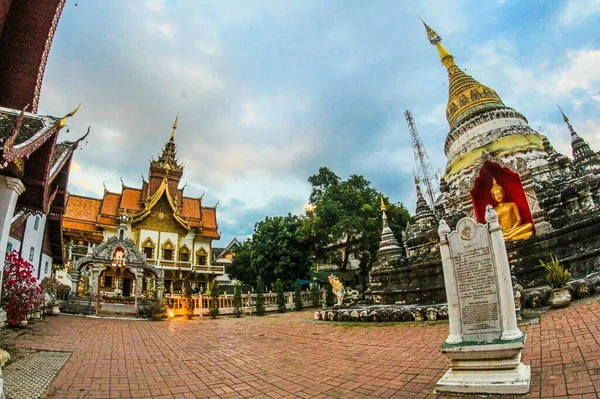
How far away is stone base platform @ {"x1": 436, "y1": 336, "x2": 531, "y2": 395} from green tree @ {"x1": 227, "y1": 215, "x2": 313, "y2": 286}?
21.6m

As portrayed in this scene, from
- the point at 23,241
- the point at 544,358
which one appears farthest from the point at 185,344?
the point at 23,241

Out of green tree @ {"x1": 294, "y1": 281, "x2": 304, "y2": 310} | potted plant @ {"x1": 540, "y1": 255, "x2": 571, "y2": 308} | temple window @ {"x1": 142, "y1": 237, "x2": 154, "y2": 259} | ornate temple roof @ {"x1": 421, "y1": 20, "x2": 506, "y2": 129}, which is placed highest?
ornate temple roof @ {"x1": 421, "y1": 20, "x2": 506, "y2": 129}

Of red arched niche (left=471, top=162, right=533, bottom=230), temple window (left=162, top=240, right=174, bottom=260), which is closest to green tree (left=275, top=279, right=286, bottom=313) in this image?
red arched niche (left=471, top=162, right=533, bottom=230)

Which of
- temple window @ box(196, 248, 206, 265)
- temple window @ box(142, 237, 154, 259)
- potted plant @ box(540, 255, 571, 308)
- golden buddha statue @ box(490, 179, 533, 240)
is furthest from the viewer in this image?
temple window @ box(196, 248, 206, 265)

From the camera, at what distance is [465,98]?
22266 millimetres

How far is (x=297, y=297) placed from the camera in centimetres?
2039

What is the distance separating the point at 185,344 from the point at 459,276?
640 centimetres

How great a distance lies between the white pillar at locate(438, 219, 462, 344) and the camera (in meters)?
3.76

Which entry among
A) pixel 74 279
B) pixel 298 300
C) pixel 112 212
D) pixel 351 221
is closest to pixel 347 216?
pixel 351 221

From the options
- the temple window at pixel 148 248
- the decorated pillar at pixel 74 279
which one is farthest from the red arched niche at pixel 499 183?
the temple window at pixel 148 248

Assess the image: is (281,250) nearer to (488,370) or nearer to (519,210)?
(519,210)

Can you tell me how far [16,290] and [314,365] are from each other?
8.22m

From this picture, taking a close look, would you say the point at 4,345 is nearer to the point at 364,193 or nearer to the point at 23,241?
the point at 23,241

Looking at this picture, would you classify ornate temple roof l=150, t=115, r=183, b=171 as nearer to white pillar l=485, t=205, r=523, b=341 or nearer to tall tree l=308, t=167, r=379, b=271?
tall tree l=308, t=167, r=379, b=271
